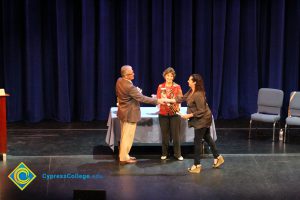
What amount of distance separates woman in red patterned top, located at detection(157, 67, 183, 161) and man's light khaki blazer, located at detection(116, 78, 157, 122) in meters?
0.22

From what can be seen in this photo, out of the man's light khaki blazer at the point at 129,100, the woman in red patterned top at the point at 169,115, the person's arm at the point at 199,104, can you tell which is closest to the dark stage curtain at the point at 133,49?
the woman in red patterned top at the point at 169,115

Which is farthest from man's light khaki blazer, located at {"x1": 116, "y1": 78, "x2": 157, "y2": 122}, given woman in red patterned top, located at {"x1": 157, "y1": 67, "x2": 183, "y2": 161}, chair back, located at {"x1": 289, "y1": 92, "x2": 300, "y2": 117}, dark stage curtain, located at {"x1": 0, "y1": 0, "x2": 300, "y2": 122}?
dark stage curtain, located at {"x1": 0, "y1": 0, "x2": 300, "y2": 122}

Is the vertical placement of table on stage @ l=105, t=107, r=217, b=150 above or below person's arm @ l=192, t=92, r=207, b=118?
below

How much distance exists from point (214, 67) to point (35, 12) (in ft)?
11.3

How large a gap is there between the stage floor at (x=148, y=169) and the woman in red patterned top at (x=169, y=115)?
0.72 ft

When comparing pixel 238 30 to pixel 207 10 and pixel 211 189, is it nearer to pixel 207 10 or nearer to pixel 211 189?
pixel 207 10

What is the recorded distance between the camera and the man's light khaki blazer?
7309 mm

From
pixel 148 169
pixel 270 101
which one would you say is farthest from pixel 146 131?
pixel 270 101

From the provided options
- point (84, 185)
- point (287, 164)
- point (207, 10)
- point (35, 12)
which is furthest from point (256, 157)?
point (35, 12)

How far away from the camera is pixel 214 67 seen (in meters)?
10.4

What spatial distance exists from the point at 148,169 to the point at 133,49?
3323mm

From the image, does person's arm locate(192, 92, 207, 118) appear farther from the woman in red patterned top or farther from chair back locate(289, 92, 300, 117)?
chair back locate(289, 92, 300, 117)

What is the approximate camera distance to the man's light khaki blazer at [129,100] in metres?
7.31

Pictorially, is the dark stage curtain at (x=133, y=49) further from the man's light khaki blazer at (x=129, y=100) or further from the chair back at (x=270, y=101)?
the man's light khaki blazer at (x=129, y=100)
